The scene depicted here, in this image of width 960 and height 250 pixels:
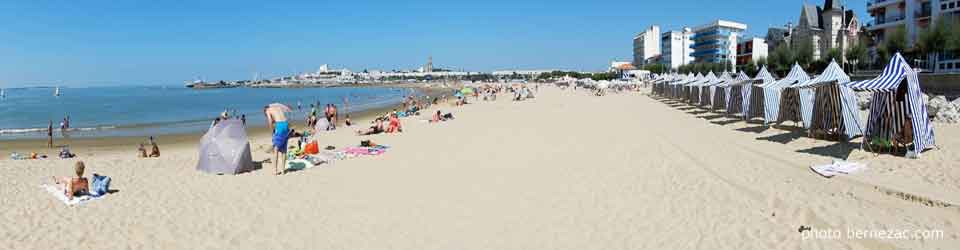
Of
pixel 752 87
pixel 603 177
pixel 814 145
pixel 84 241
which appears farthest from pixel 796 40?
pixel 84 241

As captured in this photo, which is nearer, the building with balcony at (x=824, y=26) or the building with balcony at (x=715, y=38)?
the building with balcony at (x=824, y=26)

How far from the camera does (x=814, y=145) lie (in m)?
9.50

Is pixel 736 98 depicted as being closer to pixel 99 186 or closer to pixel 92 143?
pixel 99 186

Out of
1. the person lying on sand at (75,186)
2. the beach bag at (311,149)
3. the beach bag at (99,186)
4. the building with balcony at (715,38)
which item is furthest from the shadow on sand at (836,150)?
the building with balcony at (715,38)

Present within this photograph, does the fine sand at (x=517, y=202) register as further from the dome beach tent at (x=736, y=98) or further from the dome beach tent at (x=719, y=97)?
the dome beach tent at (x=719, y=97)

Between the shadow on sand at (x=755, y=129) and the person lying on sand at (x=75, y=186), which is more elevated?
the shadow on sand at (x=755, y=129)

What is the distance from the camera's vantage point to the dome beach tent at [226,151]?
8.40 meters

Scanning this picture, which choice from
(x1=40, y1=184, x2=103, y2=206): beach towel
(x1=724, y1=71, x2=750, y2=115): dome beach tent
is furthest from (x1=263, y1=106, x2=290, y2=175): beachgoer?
(x1=724, y1=71, x2=750, y2=115): dome beach tent

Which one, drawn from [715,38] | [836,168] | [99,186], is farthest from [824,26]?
[99,186]

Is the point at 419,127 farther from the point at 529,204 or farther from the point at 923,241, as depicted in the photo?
the point at 923,241

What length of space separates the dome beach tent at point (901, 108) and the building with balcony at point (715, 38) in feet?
255

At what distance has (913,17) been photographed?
30.7 metres

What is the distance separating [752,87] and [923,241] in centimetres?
1012

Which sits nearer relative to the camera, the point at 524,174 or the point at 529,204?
the point at 529,204
